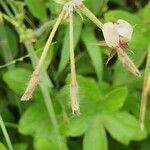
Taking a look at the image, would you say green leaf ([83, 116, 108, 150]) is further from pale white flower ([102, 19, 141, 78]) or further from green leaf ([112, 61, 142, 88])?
pale white flower ([102, 19, 141, 78])

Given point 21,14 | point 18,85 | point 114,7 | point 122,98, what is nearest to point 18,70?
point 18,85

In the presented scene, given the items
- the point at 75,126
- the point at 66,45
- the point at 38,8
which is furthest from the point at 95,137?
the point at 38,8

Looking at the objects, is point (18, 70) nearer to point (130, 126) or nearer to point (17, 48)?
point (17, 48)

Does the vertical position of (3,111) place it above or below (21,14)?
below

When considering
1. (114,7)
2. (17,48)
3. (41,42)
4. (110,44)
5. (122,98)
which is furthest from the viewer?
(114,7)

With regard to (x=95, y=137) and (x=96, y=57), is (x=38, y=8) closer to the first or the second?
(x=96, y=57)

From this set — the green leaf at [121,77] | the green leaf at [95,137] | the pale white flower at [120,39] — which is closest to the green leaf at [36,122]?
the green leaf at [95,137]

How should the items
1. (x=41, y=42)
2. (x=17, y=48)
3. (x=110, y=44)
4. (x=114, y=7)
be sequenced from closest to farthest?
(x=110, y=44), (x=41, y=42), (x=17, y=48), (x=114, y=7)
